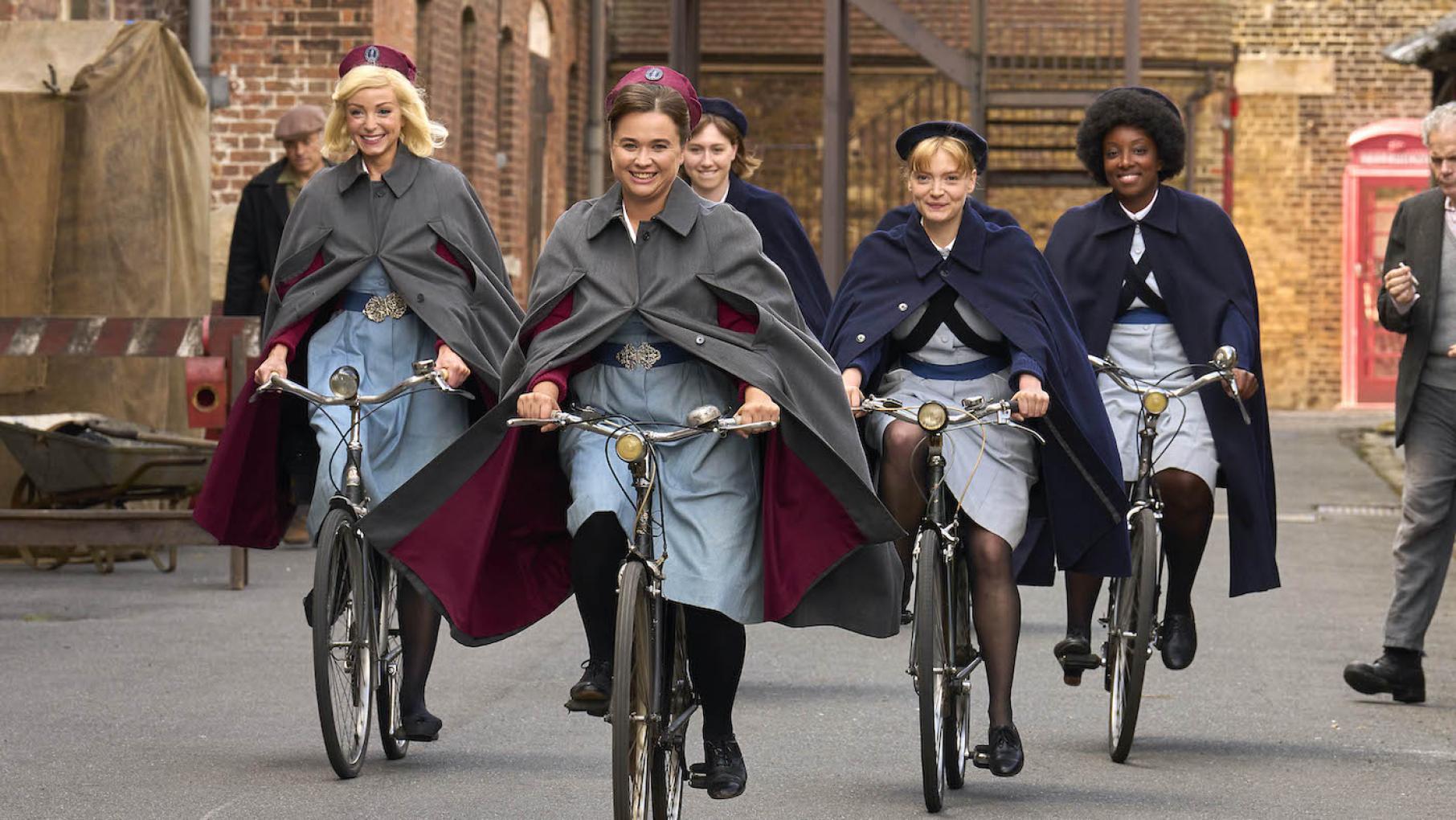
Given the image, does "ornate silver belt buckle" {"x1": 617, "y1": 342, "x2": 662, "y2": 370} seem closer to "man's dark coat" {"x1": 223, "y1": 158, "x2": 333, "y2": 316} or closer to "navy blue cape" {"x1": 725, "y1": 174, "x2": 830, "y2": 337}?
"navy blue cape" {"x1": 725, "y1": 174, "x2": 830, "y2": 337}

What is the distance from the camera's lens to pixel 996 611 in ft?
20.8

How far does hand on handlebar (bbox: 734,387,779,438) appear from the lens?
514 cm

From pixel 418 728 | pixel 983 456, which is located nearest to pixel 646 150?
pixel 983 456

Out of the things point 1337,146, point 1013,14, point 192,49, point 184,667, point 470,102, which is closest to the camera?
point 184,667

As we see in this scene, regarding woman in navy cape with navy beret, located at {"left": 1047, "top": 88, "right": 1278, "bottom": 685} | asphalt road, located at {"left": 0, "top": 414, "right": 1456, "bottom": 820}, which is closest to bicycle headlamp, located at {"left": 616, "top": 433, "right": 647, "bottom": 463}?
asphalt road, located at {"left": 0, "top": 414, "right": 1456, "bottom": 820}

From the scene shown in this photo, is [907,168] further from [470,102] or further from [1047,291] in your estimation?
[470,102]

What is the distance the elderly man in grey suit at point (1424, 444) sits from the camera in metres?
8.16

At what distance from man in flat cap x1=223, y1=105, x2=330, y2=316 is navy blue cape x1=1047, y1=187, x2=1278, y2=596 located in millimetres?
5366

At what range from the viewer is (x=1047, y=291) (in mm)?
6574

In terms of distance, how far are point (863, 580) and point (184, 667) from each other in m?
4.00

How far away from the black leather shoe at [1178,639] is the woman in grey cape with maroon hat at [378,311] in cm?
225

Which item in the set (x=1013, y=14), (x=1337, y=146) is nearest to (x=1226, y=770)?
(x=1013, y=14)

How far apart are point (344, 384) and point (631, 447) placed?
158 cm

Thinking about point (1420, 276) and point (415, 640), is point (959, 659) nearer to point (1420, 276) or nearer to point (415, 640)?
point (415, 640)
